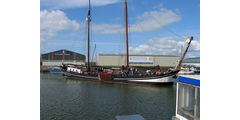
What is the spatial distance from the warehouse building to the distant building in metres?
10.4

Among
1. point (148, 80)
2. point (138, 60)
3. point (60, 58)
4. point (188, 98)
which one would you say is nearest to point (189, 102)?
point (188, 98)

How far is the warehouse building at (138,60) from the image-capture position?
53.9 m

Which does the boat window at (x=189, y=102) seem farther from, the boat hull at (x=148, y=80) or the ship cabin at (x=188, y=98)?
the boat hull at (x=148, y=80)

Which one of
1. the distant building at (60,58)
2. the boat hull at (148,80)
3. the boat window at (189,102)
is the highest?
the distant building at (60,58)

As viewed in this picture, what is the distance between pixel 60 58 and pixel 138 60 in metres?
28.0

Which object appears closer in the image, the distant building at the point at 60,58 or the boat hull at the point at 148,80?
the boat hull at the point at 148,80

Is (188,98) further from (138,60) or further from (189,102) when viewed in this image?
(138,60)

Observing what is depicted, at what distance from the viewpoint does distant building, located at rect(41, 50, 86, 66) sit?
60.8 metres

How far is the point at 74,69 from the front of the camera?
3747 cm

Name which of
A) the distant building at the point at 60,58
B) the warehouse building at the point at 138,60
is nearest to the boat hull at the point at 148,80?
the warehouse building at the point at 138,60

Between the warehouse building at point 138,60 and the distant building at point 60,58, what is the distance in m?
10.4
